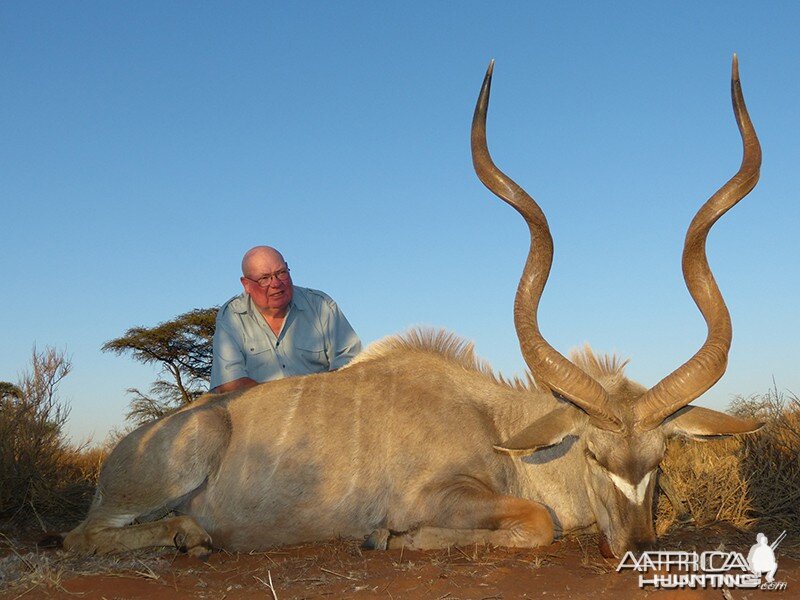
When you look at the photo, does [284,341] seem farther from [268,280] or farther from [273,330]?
[268,280]

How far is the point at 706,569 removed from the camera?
10.6ft

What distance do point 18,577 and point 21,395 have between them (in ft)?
14.2

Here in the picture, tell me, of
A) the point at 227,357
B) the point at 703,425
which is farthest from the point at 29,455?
the point at 703,425

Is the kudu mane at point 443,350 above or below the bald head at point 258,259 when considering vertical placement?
below

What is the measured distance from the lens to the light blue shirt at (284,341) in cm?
616

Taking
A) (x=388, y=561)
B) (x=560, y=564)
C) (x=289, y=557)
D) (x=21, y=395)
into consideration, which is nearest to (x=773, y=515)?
(x=560, y=564)

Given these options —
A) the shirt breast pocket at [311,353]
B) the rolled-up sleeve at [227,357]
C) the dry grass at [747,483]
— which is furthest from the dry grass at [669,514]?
the shirt breast pocket at [311,353]

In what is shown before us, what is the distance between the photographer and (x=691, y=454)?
599 centimetres

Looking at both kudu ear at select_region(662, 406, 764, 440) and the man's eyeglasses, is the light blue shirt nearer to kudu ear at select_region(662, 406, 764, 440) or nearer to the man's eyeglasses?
the man's eyeglasses

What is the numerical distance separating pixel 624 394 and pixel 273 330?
9.84 feet

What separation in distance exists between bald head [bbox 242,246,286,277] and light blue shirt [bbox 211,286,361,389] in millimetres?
257

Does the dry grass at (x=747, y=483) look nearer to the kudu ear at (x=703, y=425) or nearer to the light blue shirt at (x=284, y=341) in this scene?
the kudu ear at (x=703, y=425)

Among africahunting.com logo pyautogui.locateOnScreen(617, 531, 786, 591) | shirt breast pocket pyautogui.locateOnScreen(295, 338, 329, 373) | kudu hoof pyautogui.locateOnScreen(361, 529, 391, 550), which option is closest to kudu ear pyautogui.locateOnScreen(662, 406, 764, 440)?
africahunting.com logo pyautogui.locateOnScreen(617, 531, 786, 591)

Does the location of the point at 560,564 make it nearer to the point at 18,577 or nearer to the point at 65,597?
the point at 65,597
